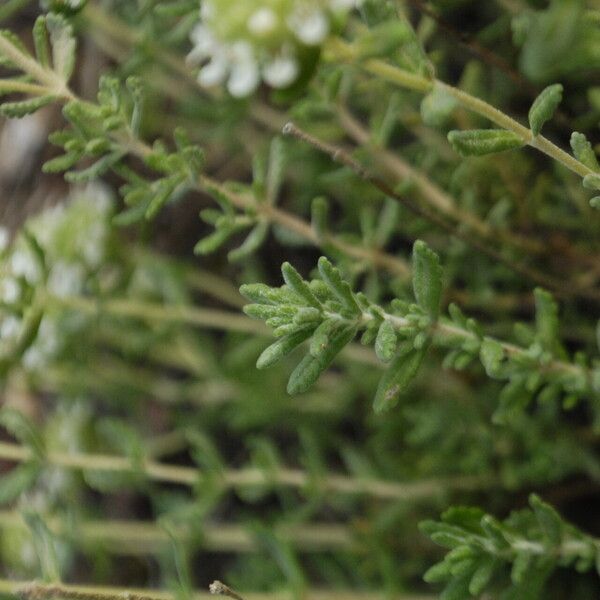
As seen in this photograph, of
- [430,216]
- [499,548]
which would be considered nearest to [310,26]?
[430,216]

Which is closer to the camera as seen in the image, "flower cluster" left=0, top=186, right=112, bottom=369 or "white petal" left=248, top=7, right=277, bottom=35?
"white petal" left=248, top=7, right=277, bottom=35

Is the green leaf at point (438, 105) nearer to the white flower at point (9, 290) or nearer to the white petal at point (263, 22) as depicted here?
the white petal at point (263, 22)

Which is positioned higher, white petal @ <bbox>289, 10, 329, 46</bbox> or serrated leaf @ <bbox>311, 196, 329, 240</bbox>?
white petal @ <bbox>289, 10, 329, 46</bbox>

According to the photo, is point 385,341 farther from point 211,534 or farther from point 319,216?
point 211,534

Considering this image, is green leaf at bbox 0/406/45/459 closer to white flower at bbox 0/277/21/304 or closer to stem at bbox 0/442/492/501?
stem at bbox 0/442/492/501

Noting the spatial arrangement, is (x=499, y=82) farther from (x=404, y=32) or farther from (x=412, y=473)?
(x=404, y=32)

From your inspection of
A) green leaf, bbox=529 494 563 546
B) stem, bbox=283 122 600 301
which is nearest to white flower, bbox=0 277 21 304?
stem, bbox=283 122 600 301

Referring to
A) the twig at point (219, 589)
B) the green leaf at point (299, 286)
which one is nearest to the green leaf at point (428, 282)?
the green leaf at point (299, 286)

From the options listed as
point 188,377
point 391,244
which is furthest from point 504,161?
point 188,377
